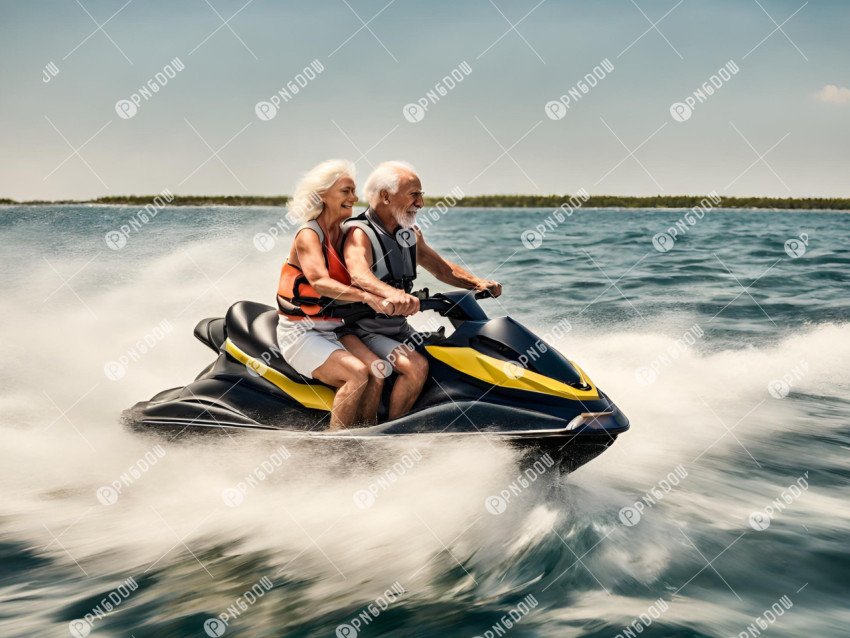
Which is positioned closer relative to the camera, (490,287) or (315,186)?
(315,186)

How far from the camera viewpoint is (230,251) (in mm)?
10125

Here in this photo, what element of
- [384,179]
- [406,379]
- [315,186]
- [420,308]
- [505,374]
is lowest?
[505,374]

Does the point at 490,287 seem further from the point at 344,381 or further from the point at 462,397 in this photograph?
the point at 344,381

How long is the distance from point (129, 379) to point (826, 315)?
25.8ft

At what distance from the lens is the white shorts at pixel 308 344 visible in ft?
12.3

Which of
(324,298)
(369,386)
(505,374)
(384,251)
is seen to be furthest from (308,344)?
(505,374)

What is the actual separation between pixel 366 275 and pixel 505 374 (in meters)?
0.83

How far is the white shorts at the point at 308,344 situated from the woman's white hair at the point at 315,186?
0.55 m

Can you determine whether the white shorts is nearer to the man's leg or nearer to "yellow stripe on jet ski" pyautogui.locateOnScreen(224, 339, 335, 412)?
"yellow stripe on jet ski" pyautogui.locateOnScreen(224, 339, 335, 412)

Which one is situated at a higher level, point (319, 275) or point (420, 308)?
point (319, 275)

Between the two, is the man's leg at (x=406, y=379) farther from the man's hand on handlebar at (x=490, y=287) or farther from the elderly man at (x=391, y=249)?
the man's hand on handlebar at (x=490, y=287)

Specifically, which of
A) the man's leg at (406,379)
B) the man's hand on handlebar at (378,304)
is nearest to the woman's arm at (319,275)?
the man's hand on handlebar at (378,304)

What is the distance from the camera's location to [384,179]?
146 inches

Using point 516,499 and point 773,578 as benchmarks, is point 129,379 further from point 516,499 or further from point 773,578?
point 773,578
